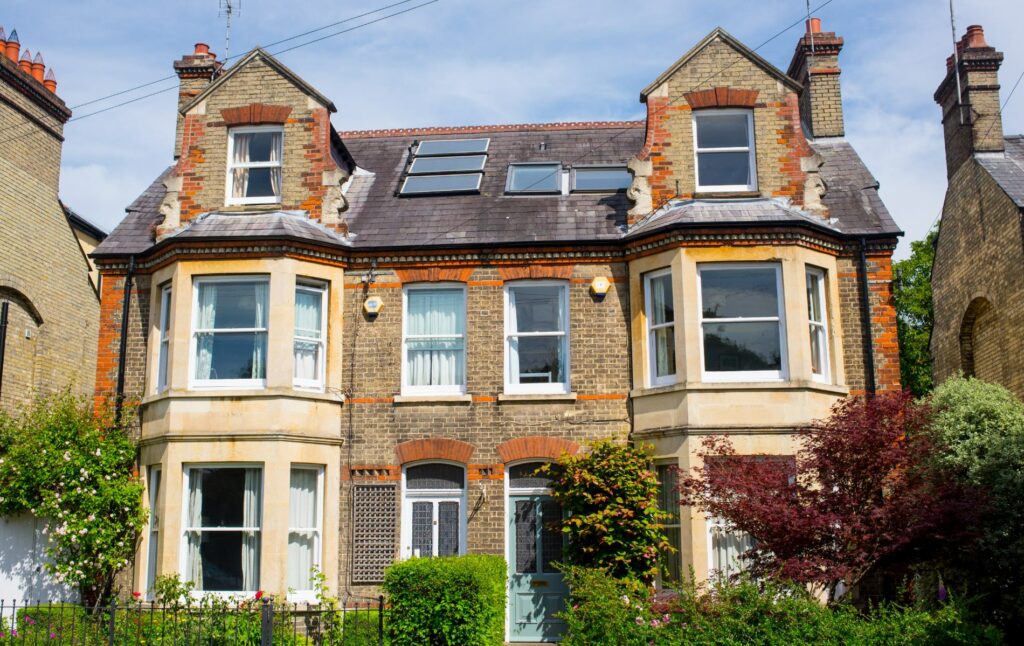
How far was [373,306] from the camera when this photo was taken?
52.4 feet

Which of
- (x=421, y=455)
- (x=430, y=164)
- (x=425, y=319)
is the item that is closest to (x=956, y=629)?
(x=421, y=455)

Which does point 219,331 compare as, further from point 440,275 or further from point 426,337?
point 440,275

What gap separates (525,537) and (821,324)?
6.02 m

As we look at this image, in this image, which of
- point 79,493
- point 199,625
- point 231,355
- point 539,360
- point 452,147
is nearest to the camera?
point 199,625

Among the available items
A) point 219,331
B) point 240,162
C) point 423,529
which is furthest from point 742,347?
point 240,162

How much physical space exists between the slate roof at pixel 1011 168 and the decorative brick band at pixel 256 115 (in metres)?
13.5

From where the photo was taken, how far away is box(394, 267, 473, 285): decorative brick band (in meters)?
16.1

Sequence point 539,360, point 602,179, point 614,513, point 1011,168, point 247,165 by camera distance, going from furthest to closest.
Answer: point 1011,168 → point 602,179 → point 247,165 → point 539,360 → point 614,513

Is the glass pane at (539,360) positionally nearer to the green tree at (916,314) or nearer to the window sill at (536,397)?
the window sill at (536,397)

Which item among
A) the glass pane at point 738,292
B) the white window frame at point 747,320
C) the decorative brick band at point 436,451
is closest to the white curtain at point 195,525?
the decorative brick band at point 436,451

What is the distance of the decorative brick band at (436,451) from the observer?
50.3ft

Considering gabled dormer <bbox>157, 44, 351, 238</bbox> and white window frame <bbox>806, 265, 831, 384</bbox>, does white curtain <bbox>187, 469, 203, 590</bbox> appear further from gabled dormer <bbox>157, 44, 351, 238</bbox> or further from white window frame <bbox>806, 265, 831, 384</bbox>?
white window frame <bbox>806, 265, 831, 384</bbox>

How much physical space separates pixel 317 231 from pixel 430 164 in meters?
3.34

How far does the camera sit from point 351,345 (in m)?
16.0
